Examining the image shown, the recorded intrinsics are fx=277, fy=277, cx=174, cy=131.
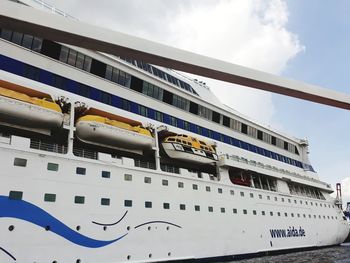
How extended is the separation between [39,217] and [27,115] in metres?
4.07

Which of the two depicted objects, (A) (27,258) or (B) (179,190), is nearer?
(A) (27,258)

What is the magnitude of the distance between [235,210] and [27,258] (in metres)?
12.1

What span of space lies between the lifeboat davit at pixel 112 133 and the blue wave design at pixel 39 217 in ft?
12.7

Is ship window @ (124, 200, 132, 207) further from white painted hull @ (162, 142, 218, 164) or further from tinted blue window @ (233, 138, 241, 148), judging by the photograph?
tinted blue window @ (233, 138, 241, 148)

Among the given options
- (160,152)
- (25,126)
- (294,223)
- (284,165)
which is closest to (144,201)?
(160,152)

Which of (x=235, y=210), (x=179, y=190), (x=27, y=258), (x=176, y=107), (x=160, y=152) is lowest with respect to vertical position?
(x=27, y=258)

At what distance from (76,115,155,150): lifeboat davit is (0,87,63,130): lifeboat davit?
113 cm

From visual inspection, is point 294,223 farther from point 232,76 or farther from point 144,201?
point 232,76

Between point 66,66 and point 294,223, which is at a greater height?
point 66,66

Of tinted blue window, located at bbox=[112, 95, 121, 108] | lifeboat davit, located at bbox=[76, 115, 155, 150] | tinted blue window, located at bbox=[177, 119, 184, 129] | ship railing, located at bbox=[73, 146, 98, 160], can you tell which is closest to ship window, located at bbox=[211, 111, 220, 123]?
tinted blue window, located at bbox=[177, 119, 184, 129]

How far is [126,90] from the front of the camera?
1642 cm

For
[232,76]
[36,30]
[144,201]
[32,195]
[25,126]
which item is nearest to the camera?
[36,30]

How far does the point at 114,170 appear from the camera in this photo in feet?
41.7

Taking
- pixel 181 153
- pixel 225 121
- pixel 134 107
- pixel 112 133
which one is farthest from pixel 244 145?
pixel 112 133
